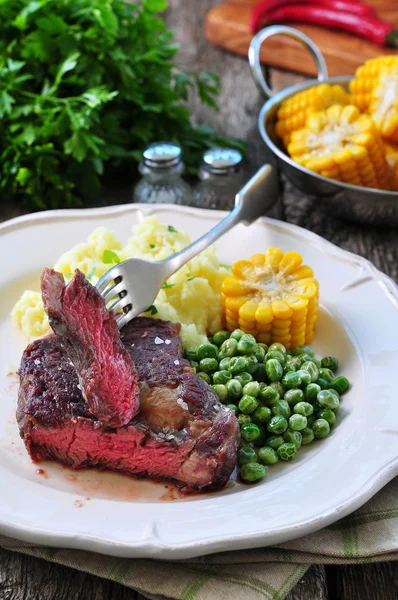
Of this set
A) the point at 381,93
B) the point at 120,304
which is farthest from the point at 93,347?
the point at 381,93

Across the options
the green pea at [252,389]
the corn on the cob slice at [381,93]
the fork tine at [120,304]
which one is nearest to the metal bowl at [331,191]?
the corn on the cob slice at [381,93]

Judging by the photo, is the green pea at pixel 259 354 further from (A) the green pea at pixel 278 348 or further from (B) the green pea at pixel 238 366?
(B) the green pea at pixel 238 366

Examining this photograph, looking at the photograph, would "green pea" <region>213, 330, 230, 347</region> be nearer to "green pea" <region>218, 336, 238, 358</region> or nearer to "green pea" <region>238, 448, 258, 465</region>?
"green pea" <region>218, 336, 238, 358</region>

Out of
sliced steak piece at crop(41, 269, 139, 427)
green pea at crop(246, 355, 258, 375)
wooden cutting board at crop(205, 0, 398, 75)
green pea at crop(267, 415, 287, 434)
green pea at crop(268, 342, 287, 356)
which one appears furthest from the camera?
wooden cutting board at crop(205, 0, 398, 75)

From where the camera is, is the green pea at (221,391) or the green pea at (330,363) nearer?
the green pea at (221,391)

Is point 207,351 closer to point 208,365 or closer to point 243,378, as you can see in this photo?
point 208,365

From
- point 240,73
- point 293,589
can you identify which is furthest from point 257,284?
point 240,73

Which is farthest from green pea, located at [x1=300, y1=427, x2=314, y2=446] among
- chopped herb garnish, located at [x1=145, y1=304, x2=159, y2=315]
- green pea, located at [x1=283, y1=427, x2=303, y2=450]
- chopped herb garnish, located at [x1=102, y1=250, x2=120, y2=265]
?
chopped herb garnish, located at [x1=102, y1=250, x2=120, y2=265]
